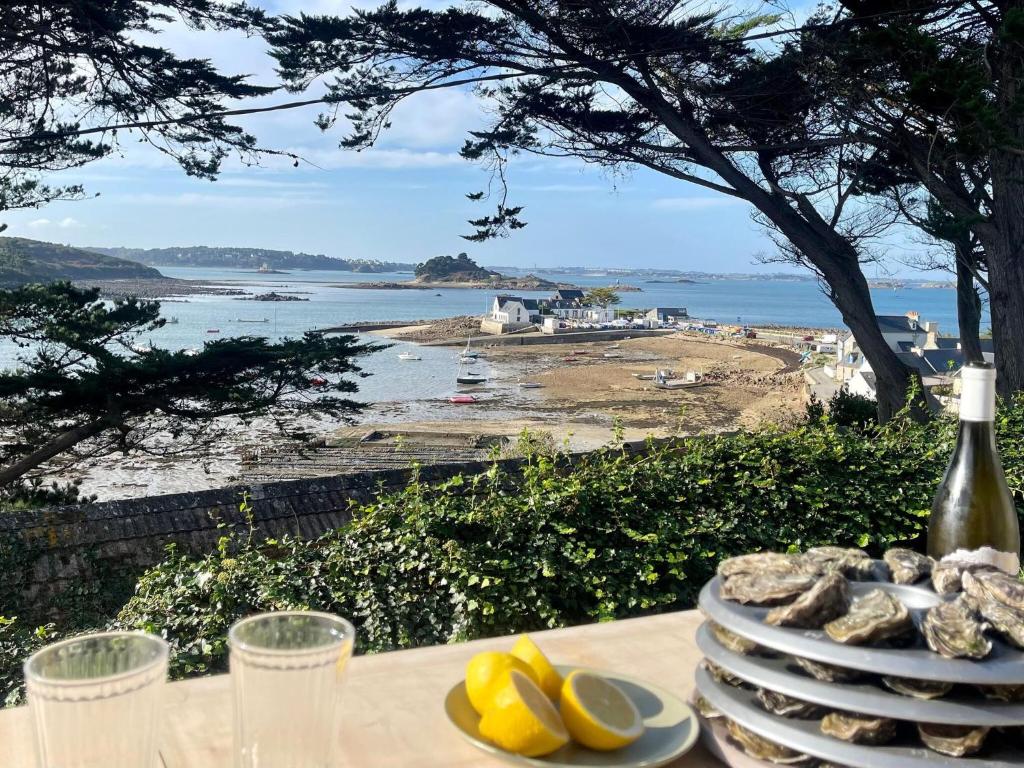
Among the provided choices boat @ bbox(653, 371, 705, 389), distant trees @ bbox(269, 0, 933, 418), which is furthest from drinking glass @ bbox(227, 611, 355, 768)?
boat @ bbox(653, 371, 705, 389)

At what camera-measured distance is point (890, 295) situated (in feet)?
386

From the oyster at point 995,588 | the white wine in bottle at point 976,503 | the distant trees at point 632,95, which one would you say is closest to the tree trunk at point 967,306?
the distant trees at point 632,95

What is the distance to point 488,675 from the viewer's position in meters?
0.86

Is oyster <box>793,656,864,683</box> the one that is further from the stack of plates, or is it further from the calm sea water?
the calm sea water

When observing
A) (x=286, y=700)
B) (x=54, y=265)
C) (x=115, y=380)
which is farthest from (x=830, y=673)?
(x=54, y=265)

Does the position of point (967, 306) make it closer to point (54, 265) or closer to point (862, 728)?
point (862, 728)

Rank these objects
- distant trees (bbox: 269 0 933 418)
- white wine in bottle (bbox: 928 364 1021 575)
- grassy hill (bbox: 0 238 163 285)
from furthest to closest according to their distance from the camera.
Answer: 1. grassy hill (bbox: 0 238 163 285)
2. distant trees (bbox: 269 0 933 418)
3. white wine in bottle (bbox: 928 364 1021 575)

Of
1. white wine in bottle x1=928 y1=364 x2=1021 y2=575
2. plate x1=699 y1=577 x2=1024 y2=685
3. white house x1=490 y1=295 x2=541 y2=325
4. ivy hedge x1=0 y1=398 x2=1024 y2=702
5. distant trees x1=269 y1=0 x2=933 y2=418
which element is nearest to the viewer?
plate x1=699 y1=577 x2=1024 y2=685

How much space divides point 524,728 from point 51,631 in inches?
127

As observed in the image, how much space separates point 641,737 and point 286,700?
0.36m

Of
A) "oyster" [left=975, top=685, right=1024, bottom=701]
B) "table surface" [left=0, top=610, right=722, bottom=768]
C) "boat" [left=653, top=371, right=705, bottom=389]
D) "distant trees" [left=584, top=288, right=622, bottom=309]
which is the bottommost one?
"boat" [left=653, top=371, right=705, bottom=389]

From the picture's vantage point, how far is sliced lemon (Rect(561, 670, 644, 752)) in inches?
31.9

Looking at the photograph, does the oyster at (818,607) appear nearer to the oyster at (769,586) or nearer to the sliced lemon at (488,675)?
the oyster at (769,586)

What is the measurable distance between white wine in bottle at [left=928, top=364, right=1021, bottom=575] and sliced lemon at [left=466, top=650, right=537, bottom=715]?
70 cm
